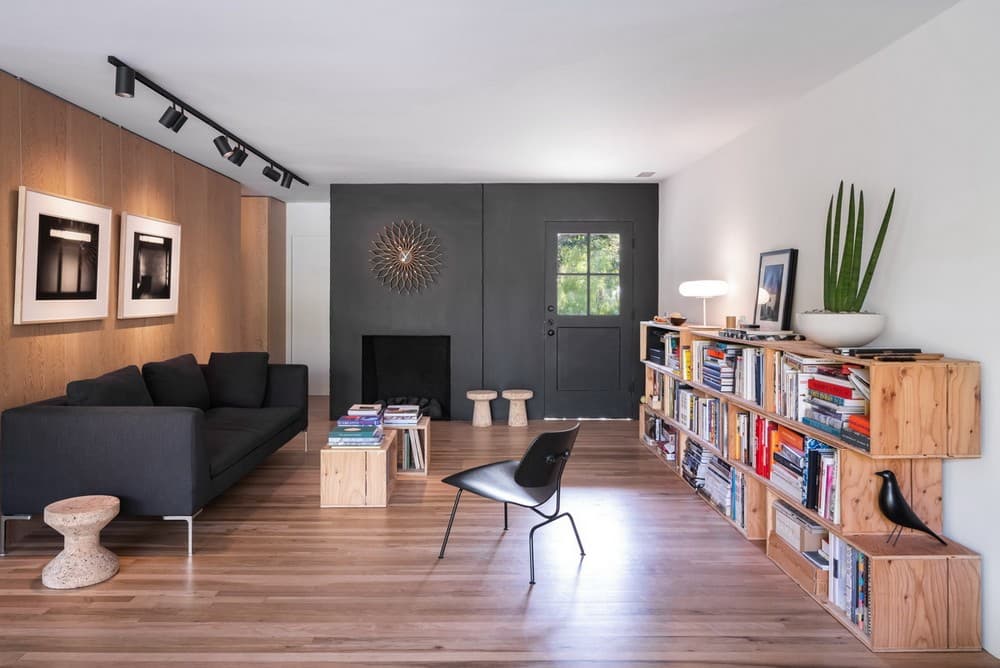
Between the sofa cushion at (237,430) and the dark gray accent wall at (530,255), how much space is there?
2.81m

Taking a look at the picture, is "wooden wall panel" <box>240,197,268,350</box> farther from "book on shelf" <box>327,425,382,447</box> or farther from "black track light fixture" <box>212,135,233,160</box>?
"book on shelf" <box>327,425,382,447</box>

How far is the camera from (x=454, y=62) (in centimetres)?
380

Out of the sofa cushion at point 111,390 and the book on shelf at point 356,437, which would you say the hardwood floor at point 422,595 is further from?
the sofa cushion at point 111,390

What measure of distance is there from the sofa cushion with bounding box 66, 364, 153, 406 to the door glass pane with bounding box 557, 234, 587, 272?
460 centimetres

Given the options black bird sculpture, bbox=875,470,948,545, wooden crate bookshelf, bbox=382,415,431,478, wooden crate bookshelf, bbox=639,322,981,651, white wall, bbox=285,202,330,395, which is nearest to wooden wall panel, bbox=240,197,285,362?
white wall, bbox=285,202,330,395

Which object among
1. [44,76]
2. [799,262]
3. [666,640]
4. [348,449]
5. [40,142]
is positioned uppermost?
[44,76]

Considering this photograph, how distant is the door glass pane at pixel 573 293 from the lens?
797cm

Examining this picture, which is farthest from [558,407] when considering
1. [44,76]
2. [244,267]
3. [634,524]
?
[44,76]

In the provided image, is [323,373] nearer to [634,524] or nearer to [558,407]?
[558,407]

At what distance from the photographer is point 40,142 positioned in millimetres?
4320

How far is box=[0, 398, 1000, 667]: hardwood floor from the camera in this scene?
9.01 ft

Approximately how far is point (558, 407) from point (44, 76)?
5.71 m

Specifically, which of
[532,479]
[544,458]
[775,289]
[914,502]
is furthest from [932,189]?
[532,479]

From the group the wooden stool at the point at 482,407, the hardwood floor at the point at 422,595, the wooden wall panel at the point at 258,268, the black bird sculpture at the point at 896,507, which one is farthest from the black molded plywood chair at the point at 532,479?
the wooden wall panel at the point at 258,268
